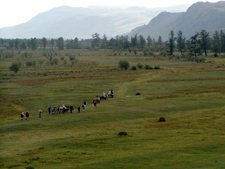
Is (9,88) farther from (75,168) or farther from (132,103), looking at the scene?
(75,168)

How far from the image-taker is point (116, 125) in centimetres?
4256

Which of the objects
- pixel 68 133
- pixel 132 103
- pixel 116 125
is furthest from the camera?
pixel 132 103

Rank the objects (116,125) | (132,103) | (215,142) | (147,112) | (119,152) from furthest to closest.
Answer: (132,103), (147,112), (116,125), (215,142), (119,152)

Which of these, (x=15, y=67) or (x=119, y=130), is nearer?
(x=119, y=130)

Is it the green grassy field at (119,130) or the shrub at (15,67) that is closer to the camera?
the green grassy field at (119,130)

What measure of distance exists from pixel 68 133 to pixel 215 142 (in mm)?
16560

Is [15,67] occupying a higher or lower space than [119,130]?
higher

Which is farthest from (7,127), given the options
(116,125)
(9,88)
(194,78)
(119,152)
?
(194,78)

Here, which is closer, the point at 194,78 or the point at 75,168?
the point at 75,168

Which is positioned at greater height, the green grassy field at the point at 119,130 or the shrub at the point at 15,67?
the shrub at the point at 15,67

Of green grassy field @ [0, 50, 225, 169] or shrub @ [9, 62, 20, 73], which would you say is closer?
green grassy field @ [0, 50, 225, 169]

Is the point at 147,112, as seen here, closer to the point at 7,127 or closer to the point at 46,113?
the point at 46,113

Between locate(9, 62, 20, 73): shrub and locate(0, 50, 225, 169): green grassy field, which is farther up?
locate(9, 62, 20, 73): shrub

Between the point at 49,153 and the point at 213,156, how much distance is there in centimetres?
1459
